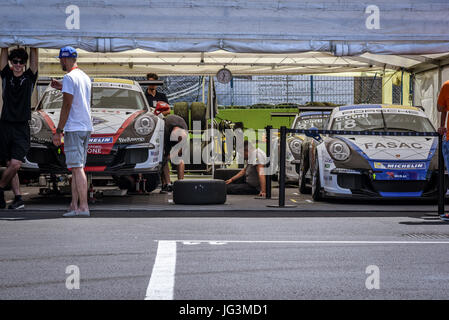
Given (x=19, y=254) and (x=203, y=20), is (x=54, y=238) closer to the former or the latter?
(x=19, y=254)

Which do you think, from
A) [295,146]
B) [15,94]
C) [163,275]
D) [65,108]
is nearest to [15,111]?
[15,94]

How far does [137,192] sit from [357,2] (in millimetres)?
4432

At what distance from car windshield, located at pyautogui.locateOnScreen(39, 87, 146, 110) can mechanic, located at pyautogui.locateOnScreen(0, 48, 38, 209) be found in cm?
183

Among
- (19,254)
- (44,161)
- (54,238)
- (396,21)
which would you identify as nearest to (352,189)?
(396,21)

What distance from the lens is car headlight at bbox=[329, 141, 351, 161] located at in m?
10.1

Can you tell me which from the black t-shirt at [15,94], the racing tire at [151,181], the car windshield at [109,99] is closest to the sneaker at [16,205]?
the black t-shirt at [15,94]

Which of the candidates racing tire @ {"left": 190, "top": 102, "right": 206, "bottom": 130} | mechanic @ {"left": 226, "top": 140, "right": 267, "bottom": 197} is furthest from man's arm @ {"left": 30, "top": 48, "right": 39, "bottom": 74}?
racing tire @ {"left": 190, "top": 102, "right": 206, "bottom": 130}

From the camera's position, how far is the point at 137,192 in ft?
39.7

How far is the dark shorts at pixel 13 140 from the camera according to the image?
8.95m

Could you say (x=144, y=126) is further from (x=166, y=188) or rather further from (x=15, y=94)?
(x=166, y=188)

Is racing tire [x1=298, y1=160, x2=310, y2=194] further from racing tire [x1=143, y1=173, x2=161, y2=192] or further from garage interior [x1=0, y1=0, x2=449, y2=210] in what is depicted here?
racing tire [x1=143, y1=173, x2=161, y2=192]

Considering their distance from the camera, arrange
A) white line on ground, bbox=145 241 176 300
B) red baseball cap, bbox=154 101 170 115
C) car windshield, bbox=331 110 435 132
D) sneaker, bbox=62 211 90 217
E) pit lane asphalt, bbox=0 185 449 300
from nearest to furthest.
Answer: white line on ground, bbox=145 241 176 300, pit lane asphalt, bbox=0 185 449 300, sneaker, bbox=62 211 90 217, red baseball cap, bbox=154 101 170 115, car windshield, bbox=331 110 435 132

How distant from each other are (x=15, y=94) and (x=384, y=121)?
5342 mm

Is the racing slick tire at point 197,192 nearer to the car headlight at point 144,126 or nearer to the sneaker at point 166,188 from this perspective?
the car headlight at point 144,126
